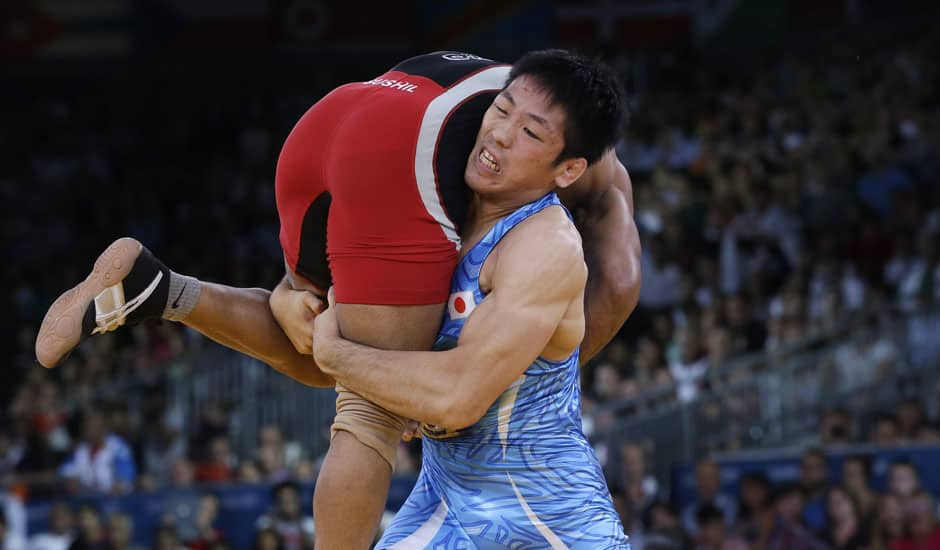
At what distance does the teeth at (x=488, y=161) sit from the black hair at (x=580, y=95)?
6.1 inches

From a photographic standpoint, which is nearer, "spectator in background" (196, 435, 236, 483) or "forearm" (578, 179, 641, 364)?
"forearm" (578, 179, 641, 364)

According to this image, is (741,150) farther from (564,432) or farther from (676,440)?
(564,432)

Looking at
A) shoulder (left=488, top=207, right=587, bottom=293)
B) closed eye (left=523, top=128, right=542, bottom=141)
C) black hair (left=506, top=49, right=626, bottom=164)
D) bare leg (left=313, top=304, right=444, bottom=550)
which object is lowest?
bare leg (left=313, top=304, right=444, bottom=550)

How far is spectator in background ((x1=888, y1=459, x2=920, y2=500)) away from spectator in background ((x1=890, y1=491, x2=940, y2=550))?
0.15 m

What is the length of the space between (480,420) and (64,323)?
1.17 metres

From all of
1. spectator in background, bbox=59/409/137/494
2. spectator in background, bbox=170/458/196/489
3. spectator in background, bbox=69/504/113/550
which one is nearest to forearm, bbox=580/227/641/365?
spectator in background, bbox=69/504/113/550

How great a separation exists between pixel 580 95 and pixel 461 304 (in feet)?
1.97

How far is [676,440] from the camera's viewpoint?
31.1 feet

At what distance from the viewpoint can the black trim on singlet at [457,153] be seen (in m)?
3.82

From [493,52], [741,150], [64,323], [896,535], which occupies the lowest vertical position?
[896,535]

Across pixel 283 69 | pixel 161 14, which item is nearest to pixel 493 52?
pixel 283 69

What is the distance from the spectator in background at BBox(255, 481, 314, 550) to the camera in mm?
8727

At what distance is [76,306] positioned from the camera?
4035 mm

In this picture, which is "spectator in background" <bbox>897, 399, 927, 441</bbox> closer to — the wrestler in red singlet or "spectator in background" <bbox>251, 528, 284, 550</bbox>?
"spectator in background" <bbox>251, 528, 284, 550</bbox>
